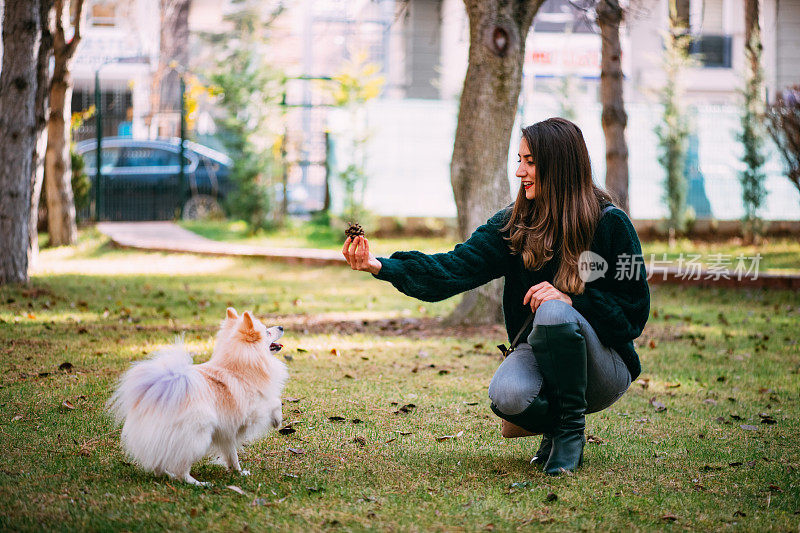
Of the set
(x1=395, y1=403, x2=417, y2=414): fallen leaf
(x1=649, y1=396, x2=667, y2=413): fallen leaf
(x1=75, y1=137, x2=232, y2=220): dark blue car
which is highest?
(x1=75, y1=137, x2=232, y2=220): dark blue car

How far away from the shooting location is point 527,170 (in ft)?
13.5

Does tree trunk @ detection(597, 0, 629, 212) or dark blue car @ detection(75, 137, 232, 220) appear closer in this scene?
tree trunk @ detection(597, 0, 629, 212)

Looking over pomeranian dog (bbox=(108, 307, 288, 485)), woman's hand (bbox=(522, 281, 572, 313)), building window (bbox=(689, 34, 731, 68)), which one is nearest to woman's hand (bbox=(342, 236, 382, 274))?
pomeranian dog (bbox=(108, 307, 288, 485))

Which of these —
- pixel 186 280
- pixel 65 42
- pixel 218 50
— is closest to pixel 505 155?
pixel 186 280

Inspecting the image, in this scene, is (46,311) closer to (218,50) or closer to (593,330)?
(593,330)

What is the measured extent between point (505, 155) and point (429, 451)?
431cm

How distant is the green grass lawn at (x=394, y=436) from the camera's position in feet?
11.4

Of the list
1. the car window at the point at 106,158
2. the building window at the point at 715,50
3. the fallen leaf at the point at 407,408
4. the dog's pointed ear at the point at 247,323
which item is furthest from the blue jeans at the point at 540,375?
the building window at the point at 715,50

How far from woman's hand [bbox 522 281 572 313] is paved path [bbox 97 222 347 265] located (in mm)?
8838

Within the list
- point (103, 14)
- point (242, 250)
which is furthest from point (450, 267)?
point (103, 14)

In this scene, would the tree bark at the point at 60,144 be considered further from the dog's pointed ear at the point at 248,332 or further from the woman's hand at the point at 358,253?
the woman's hand at the point at 358,253

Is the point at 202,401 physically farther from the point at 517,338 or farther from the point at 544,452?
the point at 544,452

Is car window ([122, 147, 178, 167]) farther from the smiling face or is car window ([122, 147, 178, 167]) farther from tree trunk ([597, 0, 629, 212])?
the smiling face

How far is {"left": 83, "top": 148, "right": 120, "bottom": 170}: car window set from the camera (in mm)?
17844
